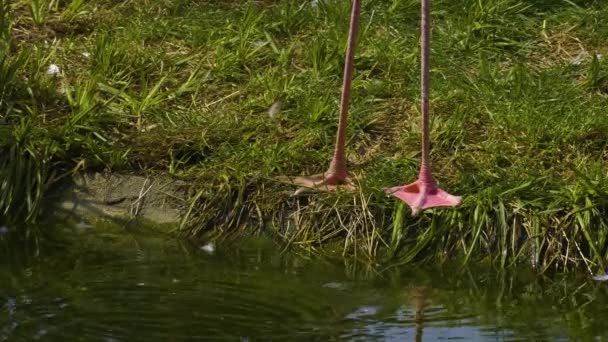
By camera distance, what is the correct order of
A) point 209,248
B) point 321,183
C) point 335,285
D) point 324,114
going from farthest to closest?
point 324,114
point 321,183
point 209,248
point 335,285

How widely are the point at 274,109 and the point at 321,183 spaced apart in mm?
685

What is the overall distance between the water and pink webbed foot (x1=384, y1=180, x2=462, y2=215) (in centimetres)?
23

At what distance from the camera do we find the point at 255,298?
443 cm

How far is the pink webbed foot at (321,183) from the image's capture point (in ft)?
16.5

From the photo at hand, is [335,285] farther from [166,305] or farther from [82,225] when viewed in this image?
[82,225]

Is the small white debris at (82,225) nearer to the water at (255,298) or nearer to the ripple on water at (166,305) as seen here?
the water at (255,298)

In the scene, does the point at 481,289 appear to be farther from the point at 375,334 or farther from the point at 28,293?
the point at 28,293

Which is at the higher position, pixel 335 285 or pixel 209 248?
pixel 209 248

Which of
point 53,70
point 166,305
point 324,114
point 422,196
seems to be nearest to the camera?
point 166,305

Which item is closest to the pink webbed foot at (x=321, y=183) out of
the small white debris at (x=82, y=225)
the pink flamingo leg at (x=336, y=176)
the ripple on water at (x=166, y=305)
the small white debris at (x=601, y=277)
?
the pink flamingo leg at (x=336, y=176)

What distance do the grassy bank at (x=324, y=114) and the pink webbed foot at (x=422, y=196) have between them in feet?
0.24

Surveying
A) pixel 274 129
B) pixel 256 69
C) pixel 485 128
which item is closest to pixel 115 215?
pixel 274 129

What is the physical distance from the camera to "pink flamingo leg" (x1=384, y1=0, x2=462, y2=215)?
15.5ft

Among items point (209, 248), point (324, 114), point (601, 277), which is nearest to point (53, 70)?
point (324, 114)
